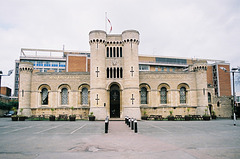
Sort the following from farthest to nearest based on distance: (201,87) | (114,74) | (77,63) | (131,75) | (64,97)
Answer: (77,63) → (64,97) → (201,87) → (114,74) → (131,75)

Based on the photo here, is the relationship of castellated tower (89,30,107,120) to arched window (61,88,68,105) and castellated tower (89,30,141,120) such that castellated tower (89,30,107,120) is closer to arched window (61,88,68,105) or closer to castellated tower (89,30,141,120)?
castellated tower (89,30,141,120)

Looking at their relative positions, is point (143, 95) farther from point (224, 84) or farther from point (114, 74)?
point (224, 84)

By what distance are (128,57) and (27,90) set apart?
751 inches

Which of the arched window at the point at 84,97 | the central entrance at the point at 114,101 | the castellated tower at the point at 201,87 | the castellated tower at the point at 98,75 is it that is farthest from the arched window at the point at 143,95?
the arched window at the point at 84,97

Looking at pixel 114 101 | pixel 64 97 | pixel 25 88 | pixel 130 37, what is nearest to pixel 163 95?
pixel 114 101

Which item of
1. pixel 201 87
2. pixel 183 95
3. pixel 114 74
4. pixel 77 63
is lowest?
pixel 183 95

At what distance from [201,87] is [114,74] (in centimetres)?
1619

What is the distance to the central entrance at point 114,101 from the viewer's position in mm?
36125

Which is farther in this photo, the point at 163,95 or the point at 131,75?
the point at 163,95

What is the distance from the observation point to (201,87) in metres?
38.0

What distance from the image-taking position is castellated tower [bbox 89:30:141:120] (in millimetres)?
33969

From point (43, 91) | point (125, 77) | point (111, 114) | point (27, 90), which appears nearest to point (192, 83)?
point (125, 77)

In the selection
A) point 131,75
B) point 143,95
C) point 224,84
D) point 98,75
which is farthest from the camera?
point 224,84

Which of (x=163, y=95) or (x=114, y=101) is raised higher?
(x=163, y=95)
